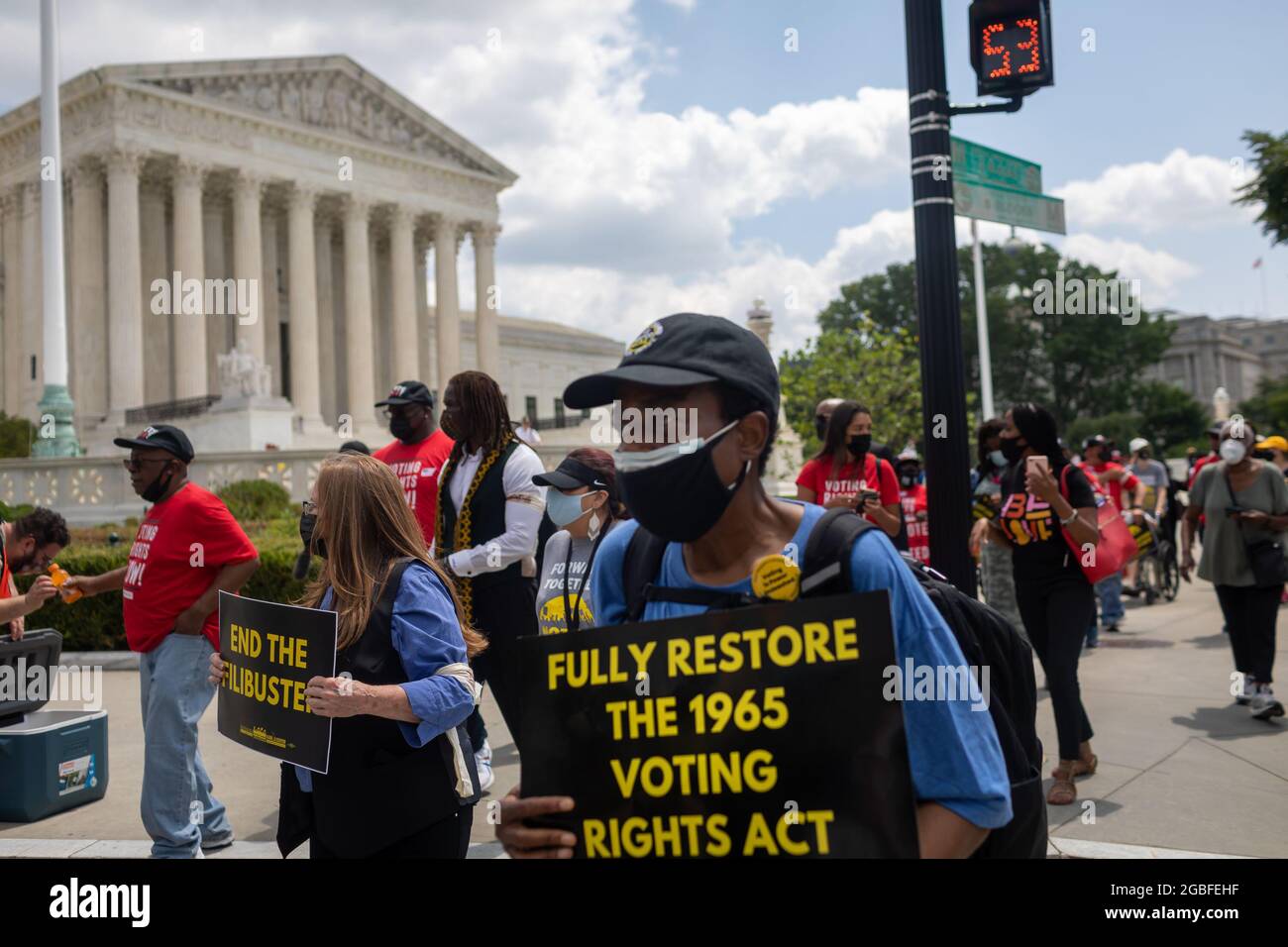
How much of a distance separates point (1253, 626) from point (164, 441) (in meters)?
7.19

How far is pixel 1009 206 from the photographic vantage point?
6789 mm

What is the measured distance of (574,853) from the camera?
197 cm

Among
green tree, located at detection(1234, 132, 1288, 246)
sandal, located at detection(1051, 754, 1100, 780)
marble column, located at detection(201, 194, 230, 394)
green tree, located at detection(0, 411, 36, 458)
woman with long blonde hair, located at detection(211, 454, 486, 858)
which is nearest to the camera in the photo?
woman with long blonde hair, located at detection(211, 454, 486, 858)

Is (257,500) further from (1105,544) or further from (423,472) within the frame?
(1105,544)

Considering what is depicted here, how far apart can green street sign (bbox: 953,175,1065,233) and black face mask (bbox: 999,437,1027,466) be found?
52.5 inches

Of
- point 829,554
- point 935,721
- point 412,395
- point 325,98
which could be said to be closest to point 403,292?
point 325,98

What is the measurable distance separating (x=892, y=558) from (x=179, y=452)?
14.1ft

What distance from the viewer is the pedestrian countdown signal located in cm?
595

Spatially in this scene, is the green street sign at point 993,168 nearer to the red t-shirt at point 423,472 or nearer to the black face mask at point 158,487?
the red t-shirt at point 423,472

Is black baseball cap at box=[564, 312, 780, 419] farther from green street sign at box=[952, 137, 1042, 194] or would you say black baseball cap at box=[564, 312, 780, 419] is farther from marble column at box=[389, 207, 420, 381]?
marble column at box=[389, 207, 420, 381]

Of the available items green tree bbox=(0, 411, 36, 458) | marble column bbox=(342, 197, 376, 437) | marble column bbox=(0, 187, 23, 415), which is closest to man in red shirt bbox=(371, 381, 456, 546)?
green tree bbox=(0, 411, 36, 458)

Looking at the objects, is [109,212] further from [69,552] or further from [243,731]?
[243,731]

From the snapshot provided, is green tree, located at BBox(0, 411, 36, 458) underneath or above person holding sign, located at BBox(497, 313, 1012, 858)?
above
